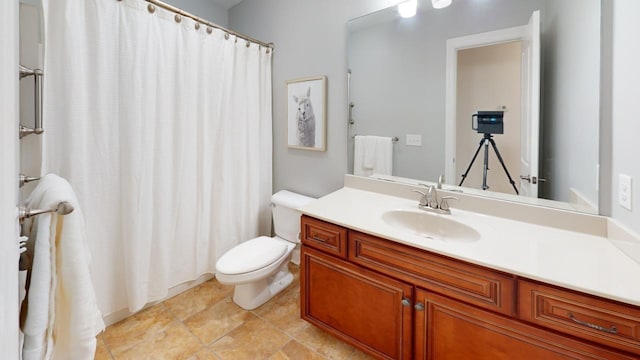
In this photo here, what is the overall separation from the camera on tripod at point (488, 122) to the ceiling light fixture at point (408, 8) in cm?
74

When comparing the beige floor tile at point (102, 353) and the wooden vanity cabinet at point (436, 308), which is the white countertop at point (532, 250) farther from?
the beige floor tile at point (102, 353)

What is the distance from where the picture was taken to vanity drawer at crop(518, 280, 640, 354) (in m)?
0.82

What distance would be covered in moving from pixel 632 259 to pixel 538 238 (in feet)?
0.90

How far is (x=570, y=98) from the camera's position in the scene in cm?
131

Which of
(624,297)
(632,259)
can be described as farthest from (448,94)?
(624,297)

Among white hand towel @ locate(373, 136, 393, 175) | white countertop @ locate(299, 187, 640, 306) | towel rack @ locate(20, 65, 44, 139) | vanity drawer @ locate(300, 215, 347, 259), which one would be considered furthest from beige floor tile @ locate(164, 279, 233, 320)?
white hand towel @ locate(373, 136, 393, 175)

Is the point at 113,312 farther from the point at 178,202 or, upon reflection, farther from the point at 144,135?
the point at 144,135

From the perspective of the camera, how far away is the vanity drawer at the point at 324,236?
1.43m

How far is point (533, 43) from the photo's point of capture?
4.46 ft

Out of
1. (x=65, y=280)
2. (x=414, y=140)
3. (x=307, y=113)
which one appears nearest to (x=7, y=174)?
(x=65, y=280)

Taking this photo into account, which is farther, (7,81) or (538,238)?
(538,238)

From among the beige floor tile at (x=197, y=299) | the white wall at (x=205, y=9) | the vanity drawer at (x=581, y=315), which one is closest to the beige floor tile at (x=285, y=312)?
the beige floor tile at (x=197, y=299)

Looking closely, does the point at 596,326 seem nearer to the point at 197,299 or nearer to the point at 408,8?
the point at 408,8

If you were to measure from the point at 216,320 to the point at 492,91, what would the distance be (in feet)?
6.91
